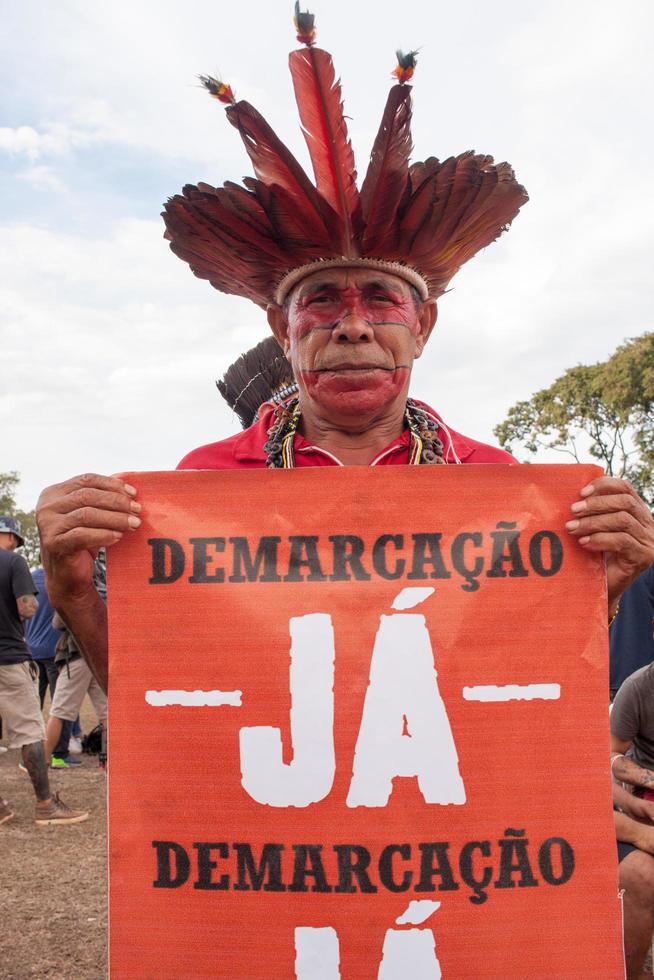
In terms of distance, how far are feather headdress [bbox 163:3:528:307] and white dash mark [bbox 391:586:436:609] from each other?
859 mm

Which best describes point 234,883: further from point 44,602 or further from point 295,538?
point 44,602

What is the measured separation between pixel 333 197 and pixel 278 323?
45cm

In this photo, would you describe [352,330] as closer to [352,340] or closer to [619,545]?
[352,340]

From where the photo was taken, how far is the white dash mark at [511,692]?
6.04 ft

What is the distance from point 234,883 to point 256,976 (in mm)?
178

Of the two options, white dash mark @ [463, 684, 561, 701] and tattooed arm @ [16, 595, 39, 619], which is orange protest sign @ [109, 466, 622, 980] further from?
tattooed arm @ [16, 595, 39, 619]

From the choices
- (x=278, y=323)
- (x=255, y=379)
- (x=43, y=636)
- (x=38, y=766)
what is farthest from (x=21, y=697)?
(x=278, y=323)

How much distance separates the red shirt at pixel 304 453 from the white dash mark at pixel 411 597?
0.51m

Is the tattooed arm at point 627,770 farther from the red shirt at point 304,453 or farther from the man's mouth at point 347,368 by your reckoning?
the man's mouth at point 347,368

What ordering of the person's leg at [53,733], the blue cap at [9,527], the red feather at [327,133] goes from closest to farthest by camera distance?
the red feather at [327,133] → the blue cap at [9,527] → the person's leg at [53,733]

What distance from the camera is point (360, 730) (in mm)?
1818

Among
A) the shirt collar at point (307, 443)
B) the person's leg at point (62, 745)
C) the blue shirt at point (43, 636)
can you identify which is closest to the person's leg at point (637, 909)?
the shirt collar at point (307, 443)

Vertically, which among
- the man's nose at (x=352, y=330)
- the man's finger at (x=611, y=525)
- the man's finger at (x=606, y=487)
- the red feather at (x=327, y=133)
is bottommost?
the man's finger at (x=611, y=525)

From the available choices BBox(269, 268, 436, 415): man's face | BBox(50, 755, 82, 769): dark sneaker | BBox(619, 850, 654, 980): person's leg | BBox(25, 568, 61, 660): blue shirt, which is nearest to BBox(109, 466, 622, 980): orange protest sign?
BBox(269, 268, 436, 415): man's face
